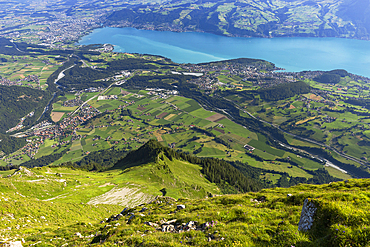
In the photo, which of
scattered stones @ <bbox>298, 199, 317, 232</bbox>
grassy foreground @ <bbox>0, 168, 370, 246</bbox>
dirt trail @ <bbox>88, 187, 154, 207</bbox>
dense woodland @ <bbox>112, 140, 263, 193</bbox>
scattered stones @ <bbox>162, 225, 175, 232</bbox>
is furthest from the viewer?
dense woodland @ <bbox>112, 140, 263, 193</bbox>

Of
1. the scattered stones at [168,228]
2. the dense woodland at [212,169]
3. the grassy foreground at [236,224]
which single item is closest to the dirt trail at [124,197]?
the grassy foreground at [236,224]

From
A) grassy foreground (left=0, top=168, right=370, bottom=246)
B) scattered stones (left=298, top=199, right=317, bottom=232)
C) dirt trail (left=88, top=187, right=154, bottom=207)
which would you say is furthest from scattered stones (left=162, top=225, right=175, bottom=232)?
dirt trail (left=88, top=187, right=154, bottom=207)

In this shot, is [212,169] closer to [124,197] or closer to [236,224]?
[124,197]

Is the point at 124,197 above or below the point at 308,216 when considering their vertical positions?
below

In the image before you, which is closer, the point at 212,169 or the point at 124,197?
the point at 124,197

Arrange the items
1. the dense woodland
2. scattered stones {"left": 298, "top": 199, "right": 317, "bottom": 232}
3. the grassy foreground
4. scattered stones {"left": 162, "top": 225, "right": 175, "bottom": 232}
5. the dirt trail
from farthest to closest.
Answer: the dense woodland < the dirt trail < scattered stones {"left": 162, "top": 225, "right": 175, "bottom": 232} < scattered stones {"left": 298, "top": 199, "right": 317, "bottom": 232} < the grassy foreground

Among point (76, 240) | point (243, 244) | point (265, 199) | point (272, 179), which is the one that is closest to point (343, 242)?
point (243, 244)

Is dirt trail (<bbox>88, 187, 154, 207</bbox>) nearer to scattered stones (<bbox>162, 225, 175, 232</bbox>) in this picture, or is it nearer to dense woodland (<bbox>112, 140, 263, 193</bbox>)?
dense woodland (<bbox>112, 140, 263, 193</bbox>)

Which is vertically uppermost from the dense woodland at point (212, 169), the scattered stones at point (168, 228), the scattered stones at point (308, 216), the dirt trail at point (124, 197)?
the scattered stones at point (308, 216)

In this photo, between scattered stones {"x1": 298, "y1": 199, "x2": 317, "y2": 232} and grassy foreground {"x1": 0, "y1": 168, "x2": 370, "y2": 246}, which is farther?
scattered stones {"x1": 298, "y1": 199, "x2": 317, "y2": 232}

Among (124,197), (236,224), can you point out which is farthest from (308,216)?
(124,197)

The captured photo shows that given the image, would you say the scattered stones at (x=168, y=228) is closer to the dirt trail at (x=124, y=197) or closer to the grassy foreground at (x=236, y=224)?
the grassy foreground at (x=236, y=224)

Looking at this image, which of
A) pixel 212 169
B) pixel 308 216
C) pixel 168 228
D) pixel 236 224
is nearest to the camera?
pixel 308 216

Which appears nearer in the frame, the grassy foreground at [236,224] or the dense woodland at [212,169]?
the grassy foreground at [236,224]
